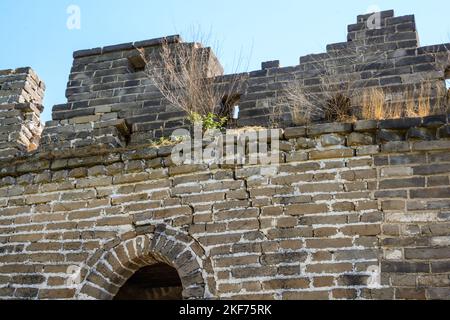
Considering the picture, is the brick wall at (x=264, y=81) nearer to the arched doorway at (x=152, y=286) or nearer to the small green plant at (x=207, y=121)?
the small green plant at (x=207, y=121)

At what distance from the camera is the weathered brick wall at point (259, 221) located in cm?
462

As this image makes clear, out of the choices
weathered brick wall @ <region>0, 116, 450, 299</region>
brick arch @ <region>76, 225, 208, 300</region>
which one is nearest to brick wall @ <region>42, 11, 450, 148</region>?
weathered brick wall @ <region>0, 116, 450, 299</region>

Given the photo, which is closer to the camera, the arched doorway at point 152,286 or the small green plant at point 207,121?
the small green plant at point 207,121

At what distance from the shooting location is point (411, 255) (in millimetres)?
4566

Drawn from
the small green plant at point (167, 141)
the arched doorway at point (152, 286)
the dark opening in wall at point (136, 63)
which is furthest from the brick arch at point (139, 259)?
the dark opening in wall at point (136, 63)

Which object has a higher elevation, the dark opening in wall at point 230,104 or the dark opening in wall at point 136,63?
the dark opening in wall at point 136,63

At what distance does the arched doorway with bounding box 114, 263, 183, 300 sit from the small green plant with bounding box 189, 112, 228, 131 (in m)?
1.73

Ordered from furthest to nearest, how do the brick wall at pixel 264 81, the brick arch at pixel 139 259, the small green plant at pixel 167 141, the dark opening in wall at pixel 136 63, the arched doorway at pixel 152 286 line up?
the dark opening in wall at pixel 136 63 → the arched doorway at pixel 152 286 → the brick wall at pixel 264 81 → the small green plant at pixel 167 141 → the brick arch at pixel 139 259

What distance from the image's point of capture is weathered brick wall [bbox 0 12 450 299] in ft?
15.3

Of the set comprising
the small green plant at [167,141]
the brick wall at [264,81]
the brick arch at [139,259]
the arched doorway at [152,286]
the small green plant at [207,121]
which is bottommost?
the brick arch at [139,259]

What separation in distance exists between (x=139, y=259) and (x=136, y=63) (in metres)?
2.63

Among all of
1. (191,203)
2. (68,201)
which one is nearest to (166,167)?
(191,203)

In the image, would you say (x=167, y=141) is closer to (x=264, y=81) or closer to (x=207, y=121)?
(x=207, y=121)

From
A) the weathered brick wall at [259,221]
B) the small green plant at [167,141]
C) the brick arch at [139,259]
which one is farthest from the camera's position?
the small green plant at [167,141]
